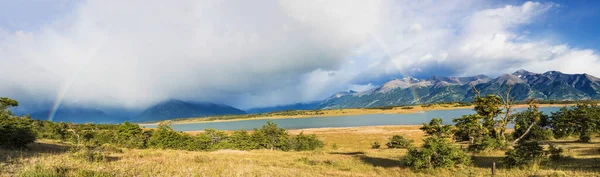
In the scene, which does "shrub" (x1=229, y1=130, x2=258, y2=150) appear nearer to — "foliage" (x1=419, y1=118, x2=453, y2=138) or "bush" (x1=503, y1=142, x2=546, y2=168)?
"foliage" (x1=419, y1=118, x2=453, y2=138)

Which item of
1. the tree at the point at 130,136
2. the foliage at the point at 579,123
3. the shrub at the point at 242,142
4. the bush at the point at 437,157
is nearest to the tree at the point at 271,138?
the shrub at the point at 242,142

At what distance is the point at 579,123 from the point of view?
4528 cm

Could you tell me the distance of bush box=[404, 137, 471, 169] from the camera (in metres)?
22.5

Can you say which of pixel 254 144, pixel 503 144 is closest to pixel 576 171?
pixel 503 144

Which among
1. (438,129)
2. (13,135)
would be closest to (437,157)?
(438,129)

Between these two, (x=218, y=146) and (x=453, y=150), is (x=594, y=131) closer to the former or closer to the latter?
(x=453, y=150)

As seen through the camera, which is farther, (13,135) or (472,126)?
(472,126)

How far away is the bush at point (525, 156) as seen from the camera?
20.6 meters

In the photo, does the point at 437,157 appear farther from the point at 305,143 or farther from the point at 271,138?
the point at 271,138

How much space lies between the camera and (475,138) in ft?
103

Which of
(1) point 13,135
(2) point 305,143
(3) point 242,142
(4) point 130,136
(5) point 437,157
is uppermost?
(1) point 13,135

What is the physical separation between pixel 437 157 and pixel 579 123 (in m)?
41.0

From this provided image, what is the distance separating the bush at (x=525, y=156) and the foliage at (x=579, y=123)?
2839 cm

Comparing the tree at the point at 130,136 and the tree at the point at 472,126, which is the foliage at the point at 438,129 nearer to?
the tree at the point at 472,126
